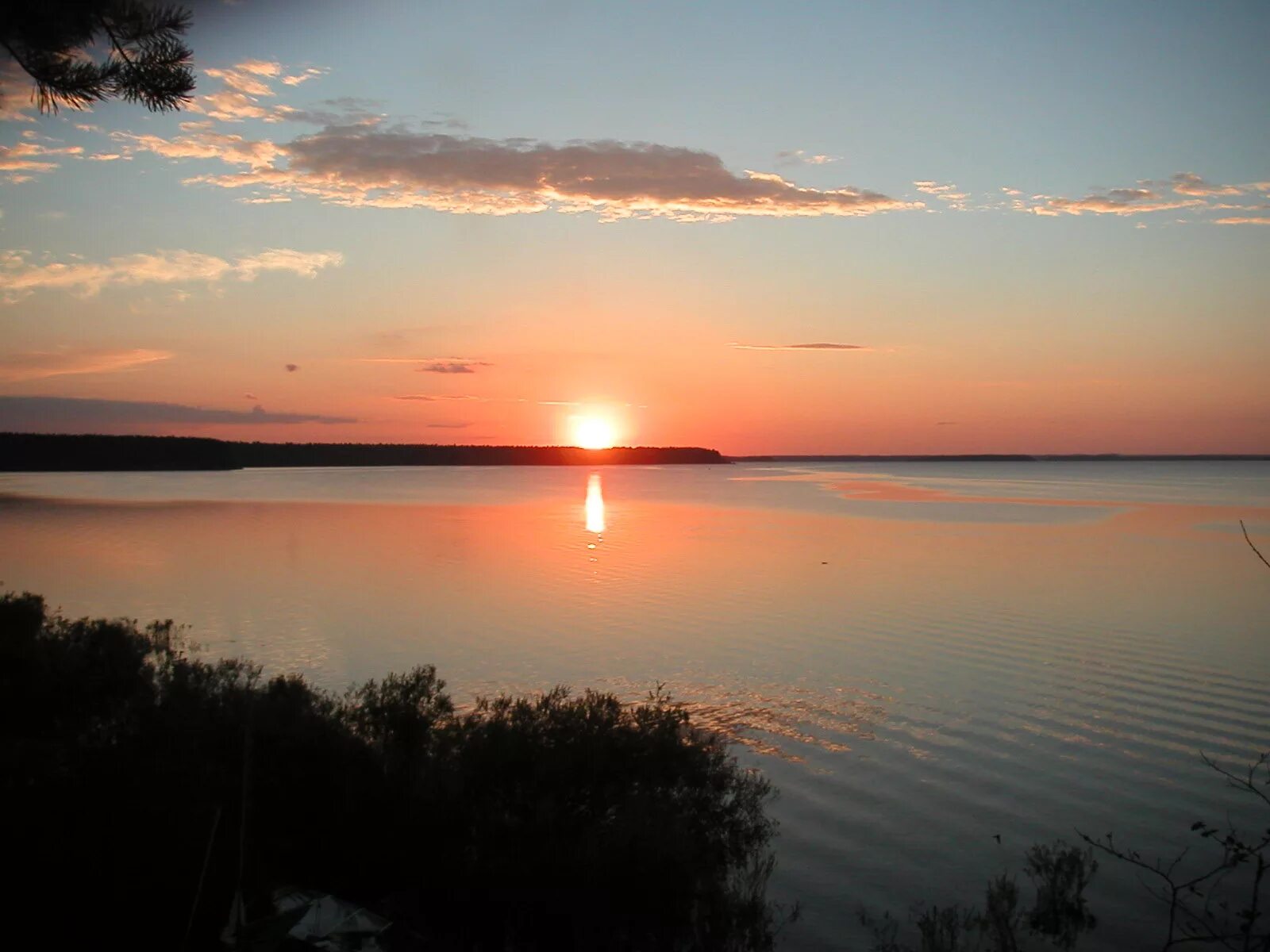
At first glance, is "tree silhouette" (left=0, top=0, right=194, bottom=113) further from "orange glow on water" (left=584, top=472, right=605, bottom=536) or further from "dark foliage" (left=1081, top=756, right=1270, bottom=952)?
"orange glow on water" (left=584, top=472, right=605, bottom=536)

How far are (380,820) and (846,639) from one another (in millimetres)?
10171

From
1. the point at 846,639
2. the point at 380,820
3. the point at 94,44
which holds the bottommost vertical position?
the point at 846,639

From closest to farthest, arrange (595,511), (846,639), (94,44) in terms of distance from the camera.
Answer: (94,44) → (846,639) → (595,511)

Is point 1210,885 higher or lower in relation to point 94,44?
lower

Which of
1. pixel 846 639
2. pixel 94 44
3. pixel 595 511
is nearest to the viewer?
pixel 94 44

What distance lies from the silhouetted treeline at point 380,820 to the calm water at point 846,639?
0.89 metres

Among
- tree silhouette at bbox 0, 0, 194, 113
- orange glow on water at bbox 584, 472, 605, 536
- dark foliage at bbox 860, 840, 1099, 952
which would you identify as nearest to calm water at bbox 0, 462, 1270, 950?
dark foliage at bbox 860, 840, 1099, 952

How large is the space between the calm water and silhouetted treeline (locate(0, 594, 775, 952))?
889 millimetres

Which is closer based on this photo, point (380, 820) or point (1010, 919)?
→ point (1010, 919)

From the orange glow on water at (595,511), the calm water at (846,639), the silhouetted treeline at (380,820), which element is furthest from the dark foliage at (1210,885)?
the orange glow on water at (595,511)

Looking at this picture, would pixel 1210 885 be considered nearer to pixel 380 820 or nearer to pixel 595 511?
pixel 380 820

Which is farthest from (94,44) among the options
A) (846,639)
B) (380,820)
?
(846,639)

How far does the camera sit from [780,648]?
14641 mm

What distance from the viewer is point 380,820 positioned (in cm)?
635
